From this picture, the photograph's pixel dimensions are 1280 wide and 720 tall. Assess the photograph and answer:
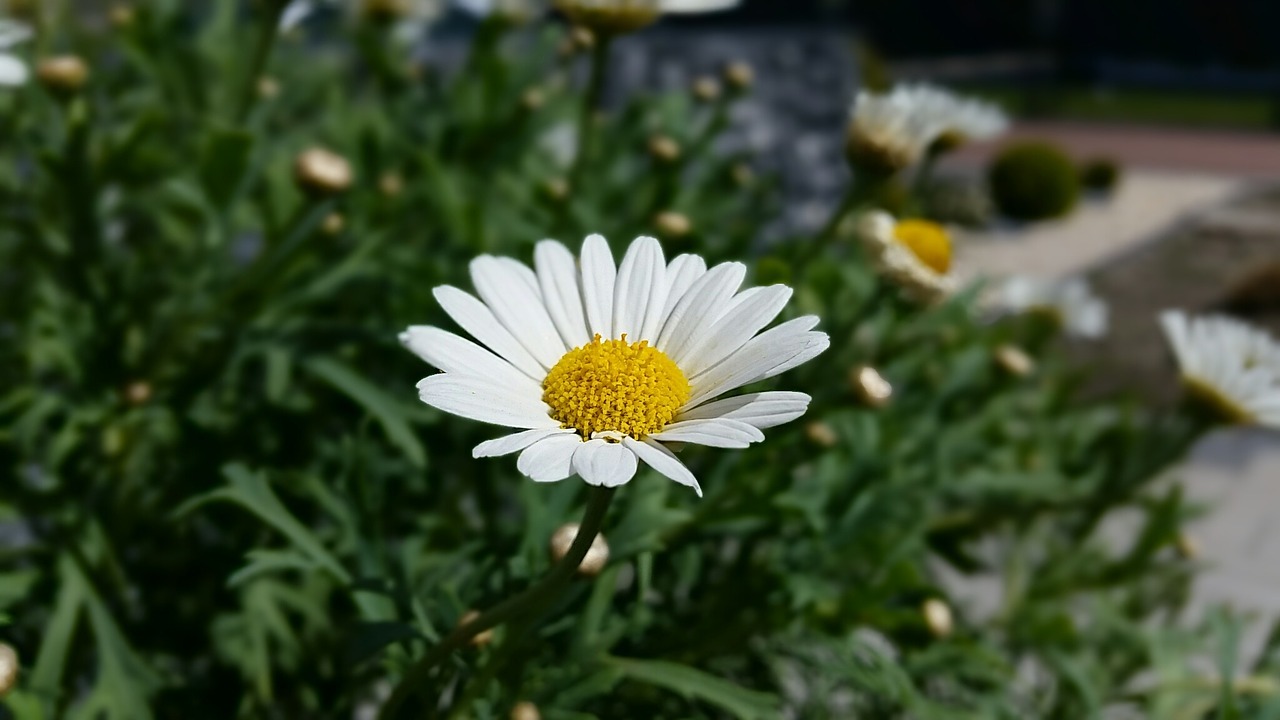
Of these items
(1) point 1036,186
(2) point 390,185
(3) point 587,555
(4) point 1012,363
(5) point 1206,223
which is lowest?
(3) point 587,555

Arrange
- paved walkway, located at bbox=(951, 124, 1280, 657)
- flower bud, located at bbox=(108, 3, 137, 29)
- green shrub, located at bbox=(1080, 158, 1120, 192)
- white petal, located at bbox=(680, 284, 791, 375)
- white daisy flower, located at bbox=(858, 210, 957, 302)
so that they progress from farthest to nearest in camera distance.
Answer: green shrub, located at bbox=(1080, 158, 1120, 192), paved walkway, located at bbox=(951, 124, 1280, 657), flower bud, located at bbox=(108, 3, 137, 29), white daisy flower, located at bbox=(858, 210, 957, 302), white petal, located at bbox=(680, 284, 791, 375)

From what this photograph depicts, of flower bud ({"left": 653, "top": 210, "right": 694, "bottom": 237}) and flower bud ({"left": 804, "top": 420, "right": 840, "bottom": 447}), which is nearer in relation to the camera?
flower bud ({"left": 804, "top": 420, "right": 840, "bottom": 447})

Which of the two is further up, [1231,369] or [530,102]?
[530,102]

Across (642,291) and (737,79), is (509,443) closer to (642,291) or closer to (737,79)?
(642,291)

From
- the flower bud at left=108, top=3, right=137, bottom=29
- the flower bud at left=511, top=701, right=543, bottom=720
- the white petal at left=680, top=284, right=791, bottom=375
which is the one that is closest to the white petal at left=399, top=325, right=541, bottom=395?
the white petal at left=680, top=284, right=791, bottom=375

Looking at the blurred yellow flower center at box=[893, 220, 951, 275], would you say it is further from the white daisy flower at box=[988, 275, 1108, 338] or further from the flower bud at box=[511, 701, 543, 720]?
the white daisy flower at box=[988, 275, 1108, 338]

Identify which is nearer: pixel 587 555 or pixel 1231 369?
pixel 587 555

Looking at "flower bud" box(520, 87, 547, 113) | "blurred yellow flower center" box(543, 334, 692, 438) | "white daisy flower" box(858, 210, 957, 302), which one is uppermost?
"flower bud" box(520, 87, 547, 113)

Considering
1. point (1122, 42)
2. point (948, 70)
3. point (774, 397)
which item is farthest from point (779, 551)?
point (1122, 42)

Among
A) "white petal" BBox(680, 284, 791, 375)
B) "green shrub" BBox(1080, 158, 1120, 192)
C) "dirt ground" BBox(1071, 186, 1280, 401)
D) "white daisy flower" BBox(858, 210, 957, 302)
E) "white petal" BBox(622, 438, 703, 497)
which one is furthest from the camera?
"green shrub" BBox(1080, 158, 1120, 192)

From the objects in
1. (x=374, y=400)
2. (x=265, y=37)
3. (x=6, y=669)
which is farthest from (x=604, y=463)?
(x=265, y=37)
